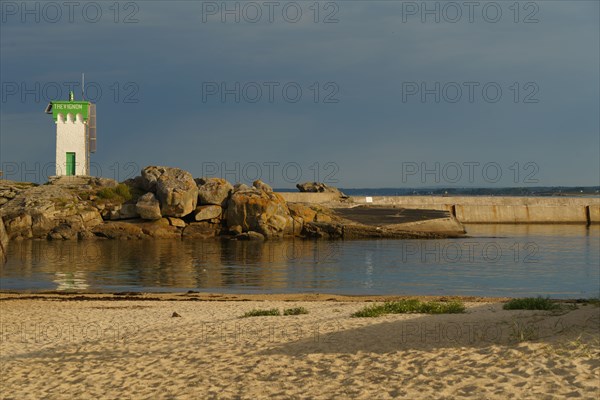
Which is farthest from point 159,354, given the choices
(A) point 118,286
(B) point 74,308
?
(A) point 118,286

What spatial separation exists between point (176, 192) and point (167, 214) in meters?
2.44

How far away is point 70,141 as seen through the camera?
62281 millimetres

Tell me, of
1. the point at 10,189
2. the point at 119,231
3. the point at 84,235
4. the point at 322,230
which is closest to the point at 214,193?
the point at 119,231

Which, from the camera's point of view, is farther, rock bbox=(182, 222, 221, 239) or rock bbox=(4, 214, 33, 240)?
rock bbox=(182, 222, 221, 239)

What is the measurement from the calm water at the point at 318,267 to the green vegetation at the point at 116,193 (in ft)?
19.0

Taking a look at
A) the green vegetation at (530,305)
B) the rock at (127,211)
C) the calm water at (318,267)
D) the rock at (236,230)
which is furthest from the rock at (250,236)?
the green vegetation at (530,305)

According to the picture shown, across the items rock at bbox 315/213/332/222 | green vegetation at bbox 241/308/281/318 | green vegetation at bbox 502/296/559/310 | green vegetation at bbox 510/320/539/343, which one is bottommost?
green vegetation at bbox 241/308/281/318

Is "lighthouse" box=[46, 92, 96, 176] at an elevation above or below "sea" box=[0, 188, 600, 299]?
above

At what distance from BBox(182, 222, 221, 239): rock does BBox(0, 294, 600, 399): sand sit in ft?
118

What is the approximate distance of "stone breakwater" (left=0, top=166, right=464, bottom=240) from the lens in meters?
54.2

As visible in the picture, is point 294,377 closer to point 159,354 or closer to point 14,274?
point 159,354

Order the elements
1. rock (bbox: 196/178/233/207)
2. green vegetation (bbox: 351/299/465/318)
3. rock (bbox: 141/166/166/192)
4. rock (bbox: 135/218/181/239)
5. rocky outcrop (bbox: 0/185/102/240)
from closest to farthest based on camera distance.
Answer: green vegetation (bbox: 351/299/465/318) → rocky outcrop (bbox: 0/185/102/240) → rock (bbox: 135/218/181/239) → rock (bbox: 196/178/233/207) → rock (bbox: 141/166/166/192)

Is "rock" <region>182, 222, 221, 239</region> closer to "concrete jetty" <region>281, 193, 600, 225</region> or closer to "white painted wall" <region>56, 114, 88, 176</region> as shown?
"white painted wall" <region>56, 114, 88, 176</region>

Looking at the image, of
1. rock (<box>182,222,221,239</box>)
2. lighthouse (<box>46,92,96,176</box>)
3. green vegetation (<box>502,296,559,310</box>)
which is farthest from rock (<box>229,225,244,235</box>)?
green vegetation (<box>502,296,559,310</box>)
